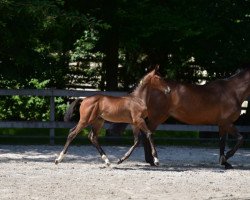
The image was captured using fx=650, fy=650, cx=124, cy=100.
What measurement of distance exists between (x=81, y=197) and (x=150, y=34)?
8.14 metres

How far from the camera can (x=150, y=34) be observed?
16.0m

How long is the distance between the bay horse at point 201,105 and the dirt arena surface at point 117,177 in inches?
Answer: 31.9

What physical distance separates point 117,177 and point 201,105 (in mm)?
2962

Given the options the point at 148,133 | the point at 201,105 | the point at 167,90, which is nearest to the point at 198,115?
the point at 201,105

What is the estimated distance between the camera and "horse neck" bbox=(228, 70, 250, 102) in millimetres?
12602

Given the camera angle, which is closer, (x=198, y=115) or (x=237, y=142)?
(x=237, y=142)

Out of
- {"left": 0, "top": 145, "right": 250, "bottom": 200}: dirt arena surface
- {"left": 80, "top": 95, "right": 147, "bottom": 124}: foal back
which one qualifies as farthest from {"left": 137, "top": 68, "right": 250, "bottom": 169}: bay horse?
{"left": 0, "top": 145, "right": 250, "bottom": 200}: dirt arena surface

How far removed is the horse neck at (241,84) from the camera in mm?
12602

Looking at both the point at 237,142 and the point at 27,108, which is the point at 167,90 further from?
the point at 27,108

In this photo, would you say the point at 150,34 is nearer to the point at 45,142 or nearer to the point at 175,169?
the point at 45,142

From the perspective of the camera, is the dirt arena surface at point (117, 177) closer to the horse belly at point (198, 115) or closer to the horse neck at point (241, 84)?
the horse belly at point (198, 115)

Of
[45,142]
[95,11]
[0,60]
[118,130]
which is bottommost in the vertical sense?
[45,142]

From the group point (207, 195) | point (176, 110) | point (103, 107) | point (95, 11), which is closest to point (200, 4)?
point (95, 11)

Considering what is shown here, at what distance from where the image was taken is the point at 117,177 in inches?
404
